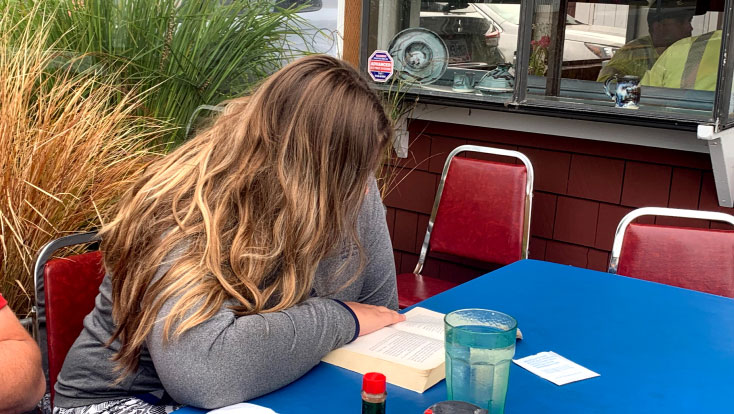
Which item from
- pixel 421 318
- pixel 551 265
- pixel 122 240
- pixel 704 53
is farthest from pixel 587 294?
pixel 704 53

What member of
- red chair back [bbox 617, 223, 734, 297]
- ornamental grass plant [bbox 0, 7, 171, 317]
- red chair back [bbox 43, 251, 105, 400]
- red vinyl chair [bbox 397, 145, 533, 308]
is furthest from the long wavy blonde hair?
red vinyl chair [bbox 397, 145, 533, 308]

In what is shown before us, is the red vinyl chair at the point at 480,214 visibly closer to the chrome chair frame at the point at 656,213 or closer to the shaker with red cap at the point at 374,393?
the chrome chair frame at the point at 656,213

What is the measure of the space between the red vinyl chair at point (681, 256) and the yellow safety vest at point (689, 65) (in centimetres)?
79

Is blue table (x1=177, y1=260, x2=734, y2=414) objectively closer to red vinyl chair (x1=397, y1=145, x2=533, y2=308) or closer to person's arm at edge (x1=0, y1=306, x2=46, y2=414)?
person's arm at edge (x1=0, y1=306, x2=46, y2=414)

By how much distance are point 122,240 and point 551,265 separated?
1326 millimetres

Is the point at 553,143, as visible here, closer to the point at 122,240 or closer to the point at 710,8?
the point at 710,8

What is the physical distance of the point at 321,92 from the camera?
152 cm

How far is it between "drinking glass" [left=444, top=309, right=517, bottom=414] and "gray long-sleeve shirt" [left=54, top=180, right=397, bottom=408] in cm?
28

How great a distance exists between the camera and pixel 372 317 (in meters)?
1.63

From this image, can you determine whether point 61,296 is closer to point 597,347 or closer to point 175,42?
point 597,347

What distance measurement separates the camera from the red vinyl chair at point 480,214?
318 centimetres

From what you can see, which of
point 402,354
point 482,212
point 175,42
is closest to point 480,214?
point 482,212

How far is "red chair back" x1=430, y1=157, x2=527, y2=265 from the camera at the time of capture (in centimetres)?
320

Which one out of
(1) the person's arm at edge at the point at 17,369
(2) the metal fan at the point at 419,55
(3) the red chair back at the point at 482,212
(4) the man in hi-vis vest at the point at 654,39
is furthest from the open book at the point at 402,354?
(2) the metal fan at the point at 419,55
